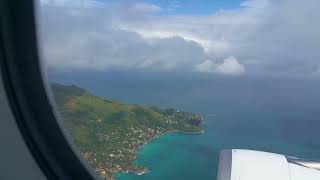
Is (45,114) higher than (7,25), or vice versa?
(7,25)

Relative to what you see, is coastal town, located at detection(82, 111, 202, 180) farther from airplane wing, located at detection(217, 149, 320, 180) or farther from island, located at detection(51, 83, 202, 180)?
airplane wing, located at detection(217, 149, 320, 180)

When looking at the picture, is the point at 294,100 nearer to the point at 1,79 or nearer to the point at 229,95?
the point at 229,95

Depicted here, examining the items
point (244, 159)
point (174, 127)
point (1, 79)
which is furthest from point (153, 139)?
point (1, 79)

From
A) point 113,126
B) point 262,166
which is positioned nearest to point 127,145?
point 113,126

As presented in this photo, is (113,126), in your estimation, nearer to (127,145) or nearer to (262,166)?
(127,145)

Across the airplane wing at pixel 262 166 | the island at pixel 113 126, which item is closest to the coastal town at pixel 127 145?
the island at pixel 113 126
